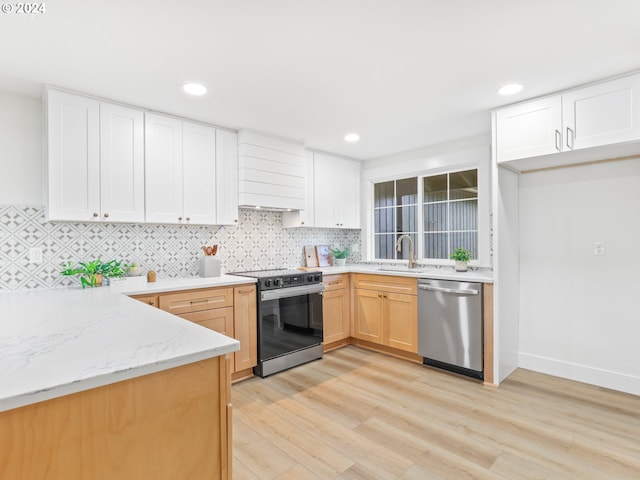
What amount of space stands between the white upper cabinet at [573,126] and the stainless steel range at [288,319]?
7.01 feet

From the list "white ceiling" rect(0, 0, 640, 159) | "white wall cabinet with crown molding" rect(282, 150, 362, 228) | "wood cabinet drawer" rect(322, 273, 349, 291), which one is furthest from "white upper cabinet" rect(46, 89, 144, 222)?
"wood cabinet drawer" rect(322, 273, 349, 291)

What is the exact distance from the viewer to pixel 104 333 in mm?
1273

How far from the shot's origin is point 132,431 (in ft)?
3.11

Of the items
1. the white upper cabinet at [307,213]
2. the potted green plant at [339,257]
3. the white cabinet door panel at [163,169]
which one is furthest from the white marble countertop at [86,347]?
the potted green plant at [339,257]

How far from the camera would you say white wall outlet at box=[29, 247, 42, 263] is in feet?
8.35

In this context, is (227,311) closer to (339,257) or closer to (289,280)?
(289,280)

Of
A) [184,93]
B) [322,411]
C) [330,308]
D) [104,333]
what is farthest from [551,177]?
[104,333]

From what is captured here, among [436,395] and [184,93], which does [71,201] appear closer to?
[184,93]

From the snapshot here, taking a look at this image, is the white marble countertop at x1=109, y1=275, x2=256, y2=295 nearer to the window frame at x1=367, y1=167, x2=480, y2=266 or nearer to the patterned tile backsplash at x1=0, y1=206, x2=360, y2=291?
the patterned tile backsplash at x1=0, y1=206, x2=360, y2=291

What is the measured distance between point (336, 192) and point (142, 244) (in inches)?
92.3

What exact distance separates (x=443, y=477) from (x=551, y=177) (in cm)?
272

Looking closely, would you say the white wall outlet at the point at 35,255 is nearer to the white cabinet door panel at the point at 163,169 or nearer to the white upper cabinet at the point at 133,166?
the white upper cabinet at the point at 133,166

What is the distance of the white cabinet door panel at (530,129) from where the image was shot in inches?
102

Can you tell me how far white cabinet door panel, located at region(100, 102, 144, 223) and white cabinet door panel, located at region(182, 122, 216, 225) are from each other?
0.37 metres
